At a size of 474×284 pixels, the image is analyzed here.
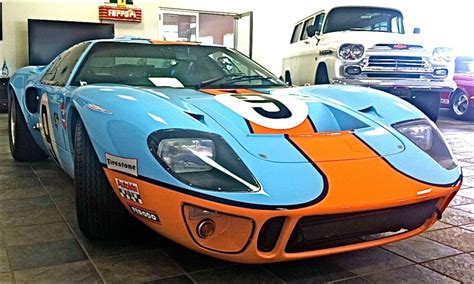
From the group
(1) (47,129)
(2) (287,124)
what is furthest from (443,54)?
(1) (47,129)

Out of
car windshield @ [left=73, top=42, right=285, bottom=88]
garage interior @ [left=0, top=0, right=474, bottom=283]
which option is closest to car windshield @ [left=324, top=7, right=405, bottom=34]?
garage interior @ [left=0, top=0, right=474, bottom=283]

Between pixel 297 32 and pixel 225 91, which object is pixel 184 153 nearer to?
pixel 225 91

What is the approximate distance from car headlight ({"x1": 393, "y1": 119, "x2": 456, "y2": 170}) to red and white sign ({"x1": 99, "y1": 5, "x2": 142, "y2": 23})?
8.65 m

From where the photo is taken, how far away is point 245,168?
145cm

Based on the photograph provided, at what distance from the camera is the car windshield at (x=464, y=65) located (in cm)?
853

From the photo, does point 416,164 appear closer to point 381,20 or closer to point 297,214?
point 297,214

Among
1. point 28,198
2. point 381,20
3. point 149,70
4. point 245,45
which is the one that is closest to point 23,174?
point 28,198

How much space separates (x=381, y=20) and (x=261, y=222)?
5.54 m

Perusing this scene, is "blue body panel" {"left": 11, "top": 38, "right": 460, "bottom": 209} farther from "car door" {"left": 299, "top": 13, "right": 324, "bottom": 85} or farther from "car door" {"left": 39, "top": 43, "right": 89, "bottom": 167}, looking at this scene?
"car door" {"left": 299, "top": 13, "right": 324, "bottom": 85}

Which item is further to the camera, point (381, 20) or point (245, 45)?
point (245, 45)

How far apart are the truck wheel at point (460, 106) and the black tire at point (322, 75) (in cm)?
338

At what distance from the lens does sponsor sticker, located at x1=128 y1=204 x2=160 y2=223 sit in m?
1.52

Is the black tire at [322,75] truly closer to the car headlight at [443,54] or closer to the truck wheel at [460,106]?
the car headlight at [443,54]

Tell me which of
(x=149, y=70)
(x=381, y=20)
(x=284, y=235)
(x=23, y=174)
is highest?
(x=381, y=20)
